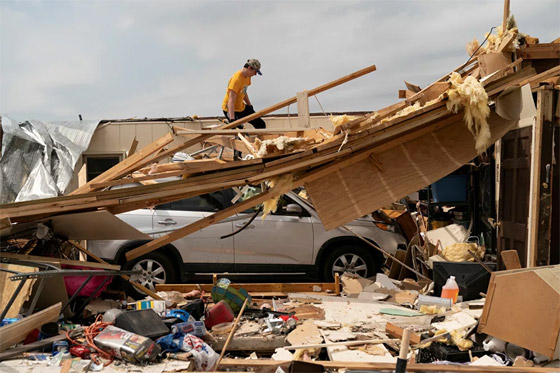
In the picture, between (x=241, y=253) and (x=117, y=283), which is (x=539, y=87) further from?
(x=117, y=283)

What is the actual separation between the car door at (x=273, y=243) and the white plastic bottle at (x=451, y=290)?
2.23 metres

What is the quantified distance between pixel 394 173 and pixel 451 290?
1.76 m

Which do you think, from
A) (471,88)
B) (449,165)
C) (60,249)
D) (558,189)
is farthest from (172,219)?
(558,189)

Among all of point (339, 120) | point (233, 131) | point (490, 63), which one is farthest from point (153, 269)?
point (490, 63)

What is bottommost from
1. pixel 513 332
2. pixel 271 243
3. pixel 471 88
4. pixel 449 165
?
pixel 513 332

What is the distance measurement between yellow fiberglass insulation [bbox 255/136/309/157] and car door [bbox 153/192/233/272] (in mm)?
2667

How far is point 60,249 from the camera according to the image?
5.72 meters

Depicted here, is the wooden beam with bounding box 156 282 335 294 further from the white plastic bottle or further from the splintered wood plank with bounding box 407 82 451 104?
the splintered wood plank with bounding box 407 82 451 104

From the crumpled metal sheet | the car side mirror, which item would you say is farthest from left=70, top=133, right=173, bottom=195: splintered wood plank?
the crumpled metal sheet

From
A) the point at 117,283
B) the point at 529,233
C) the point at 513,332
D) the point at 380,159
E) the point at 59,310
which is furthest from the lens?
the point at 117,283

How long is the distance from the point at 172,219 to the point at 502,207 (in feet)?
15.6

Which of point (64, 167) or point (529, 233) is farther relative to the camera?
point (64, 167)

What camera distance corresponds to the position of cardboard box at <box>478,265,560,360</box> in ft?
14.0

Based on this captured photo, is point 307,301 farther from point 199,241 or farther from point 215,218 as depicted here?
point 199,241
